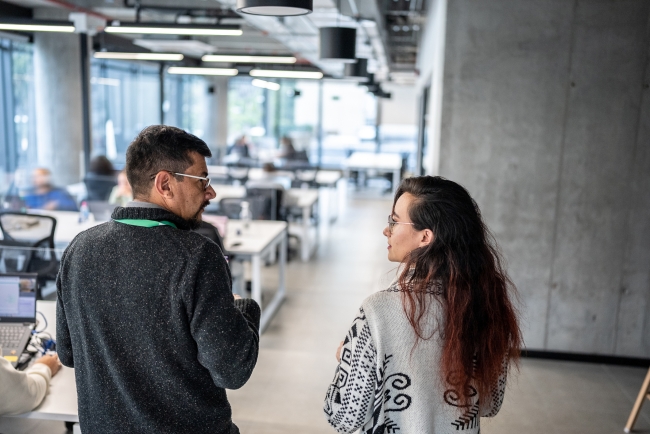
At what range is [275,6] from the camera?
247cm

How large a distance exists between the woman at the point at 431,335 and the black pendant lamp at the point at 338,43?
13.2 feet

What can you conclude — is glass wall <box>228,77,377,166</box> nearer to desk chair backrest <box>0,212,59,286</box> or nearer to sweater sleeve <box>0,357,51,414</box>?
desk chair backrest <box>0,212,59,286</box>

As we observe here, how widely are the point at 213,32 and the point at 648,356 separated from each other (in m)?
4.45

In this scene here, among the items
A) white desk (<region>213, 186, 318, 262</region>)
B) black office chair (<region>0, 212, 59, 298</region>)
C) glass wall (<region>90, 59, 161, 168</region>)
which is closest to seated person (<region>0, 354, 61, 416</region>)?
black office chair (<region>0, 212, 59, 298</region>)

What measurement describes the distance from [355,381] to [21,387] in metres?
1.44

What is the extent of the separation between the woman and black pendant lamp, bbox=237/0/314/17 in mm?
1169

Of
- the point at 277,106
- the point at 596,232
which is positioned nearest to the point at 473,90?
the point at 596,232

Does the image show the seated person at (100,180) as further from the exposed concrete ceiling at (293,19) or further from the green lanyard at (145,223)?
the green lanyard at (145,223)

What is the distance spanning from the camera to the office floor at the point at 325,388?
3975 millimetres

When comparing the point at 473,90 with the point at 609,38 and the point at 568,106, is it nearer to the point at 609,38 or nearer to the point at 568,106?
the point at 568,106

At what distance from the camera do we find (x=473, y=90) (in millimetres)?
4887

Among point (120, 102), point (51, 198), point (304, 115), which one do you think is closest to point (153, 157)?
point (51, 198)

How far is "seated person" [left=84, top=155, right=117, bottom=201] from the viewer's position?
8.49 metres

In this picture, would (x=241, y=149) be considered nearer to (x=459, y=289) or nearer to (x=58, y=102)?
(x=58, y=102)
